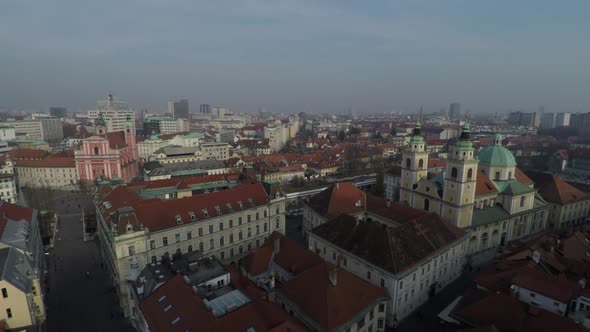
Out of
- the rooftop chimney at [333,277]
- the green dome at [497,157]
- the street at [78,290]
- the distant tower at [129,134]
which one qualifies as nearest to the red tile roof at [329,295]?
the rooftop chimney at [333,277]

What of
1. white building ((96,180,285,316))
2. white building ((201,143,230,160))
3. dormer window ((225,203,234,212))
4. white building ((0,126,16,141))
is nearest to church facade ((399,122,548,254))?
white building ((96,180,285,316))

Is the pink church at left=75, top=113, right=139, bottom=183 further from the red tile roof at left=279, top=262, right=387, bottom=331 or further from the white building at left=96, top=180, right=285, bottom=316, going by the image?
the red tile roof at left=279, top=262, right=387, bottom=331

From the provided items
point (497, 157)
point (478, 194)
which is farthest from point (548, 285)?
point (497, 157)

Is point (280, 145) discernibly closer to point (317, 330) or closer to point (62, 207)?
point (62, 207)

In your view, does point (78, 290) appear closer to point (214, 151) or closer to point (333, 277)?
point (333, 277)

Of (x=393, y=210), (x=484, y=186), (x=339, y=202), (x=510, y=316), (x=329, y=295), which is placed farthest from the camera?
(x=484, y=186)

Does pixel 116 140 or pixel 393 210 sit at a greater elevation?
pixel 116 140
